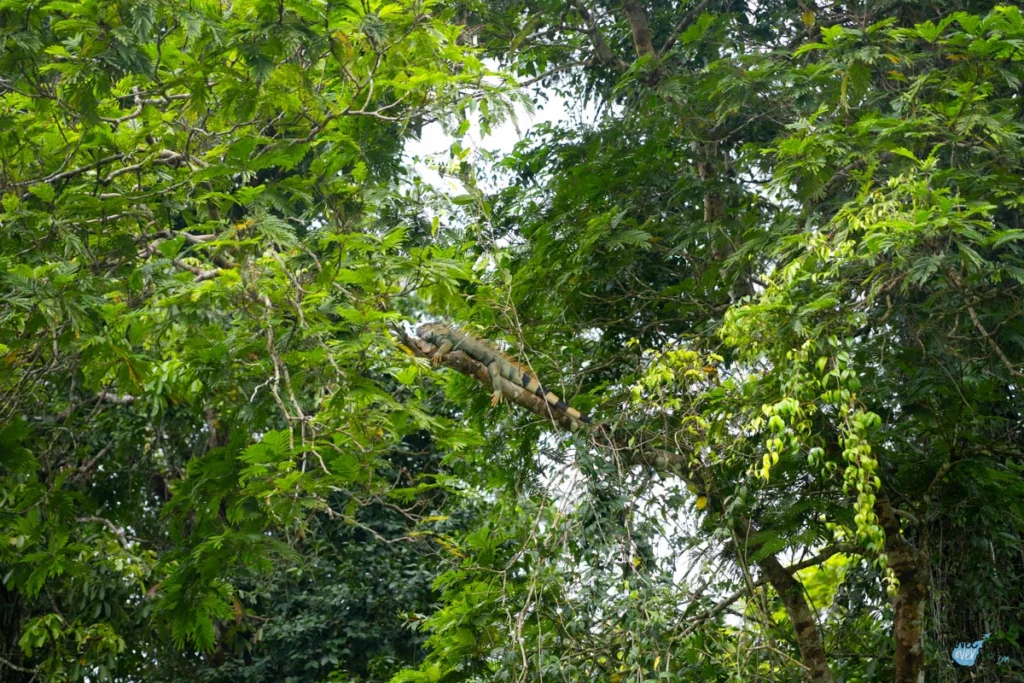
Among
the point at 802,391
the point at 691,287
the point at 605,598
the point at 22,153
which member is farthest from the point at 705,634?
the point at 22,153

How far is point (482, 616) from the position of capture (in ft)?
13.9

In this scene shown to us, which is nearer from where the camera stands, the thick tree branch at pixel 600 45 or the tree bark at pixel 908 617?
the tree bark at pixel 908 617

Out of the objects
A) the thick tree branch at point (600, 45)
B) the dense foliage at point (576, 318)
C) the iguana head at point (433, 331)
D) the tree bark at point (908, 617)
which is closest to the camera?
the dense foliage at point (576, 318)

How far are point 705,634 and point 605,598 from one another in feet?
1.95

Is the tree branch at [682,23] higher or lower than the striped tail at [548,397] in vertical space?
higher

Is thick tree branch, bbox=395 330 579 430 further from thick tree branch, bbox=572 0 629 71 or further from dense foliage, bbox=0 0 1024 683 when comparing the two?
thick tree branch, bbox=572 0 629 71

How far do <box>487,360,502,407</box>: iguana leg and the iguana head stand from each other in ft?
0.74

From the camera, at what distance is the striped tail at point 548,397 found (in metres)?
4.24

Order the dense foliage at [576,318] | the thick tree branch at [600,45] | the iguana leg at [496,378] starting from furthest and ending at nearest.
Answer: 1. the thick tree branch at [600,45]
2. the iguana leg at [496,378]
3. the dense foliage at [576,318]

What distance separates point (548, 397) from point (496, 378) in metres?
0.21

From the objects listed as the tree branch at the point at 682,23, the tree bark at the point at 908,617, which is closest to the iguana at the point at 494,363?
the tree bark at the point at 908,617

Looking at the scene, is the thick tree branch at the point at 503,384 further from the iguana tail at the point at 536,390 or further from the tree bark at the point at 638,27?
the tree bark at the point at 638,27

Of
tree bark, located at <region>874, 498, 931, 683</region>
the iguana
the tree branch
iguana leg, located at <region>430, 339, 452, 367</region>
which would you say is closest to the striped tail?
the iguana

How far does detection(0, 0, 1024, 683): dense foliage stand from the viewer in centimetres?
368
